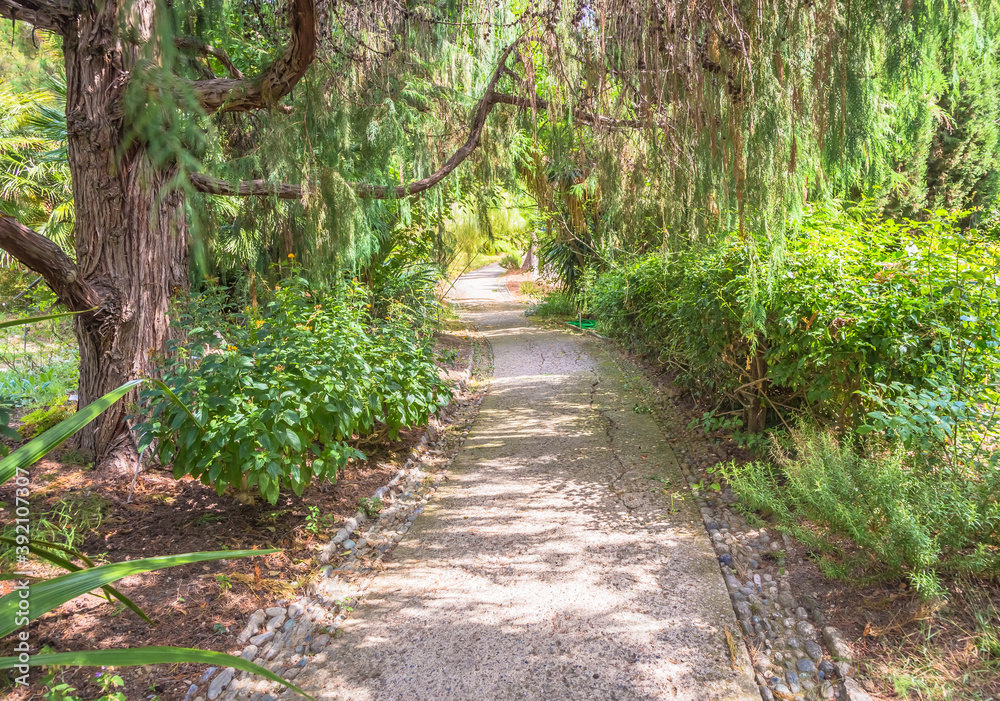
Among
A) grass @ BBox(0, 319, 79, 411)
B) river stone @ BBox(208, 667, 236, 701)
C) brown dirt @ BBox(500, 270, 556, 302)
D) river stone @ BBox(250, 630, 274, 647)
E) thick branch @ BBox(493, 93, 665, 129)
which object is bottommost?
river stone @ BBox(250, 630, 274, 647)

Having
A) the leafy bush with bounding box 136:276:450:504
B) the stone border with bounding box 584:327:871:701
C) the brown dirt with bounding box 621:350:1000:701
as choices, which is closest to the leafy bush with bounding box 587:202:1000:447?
the brown dirt with bounding box 621:350:1000:701

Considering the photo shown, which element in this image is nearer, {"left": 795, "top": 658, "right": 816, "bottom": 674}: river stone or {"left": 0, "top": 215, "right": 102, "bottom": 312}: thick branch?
{"left": 795, "top": 658, "right": 816, "bottom": 674}: river stone

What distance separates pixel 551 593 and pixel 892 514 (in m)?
1.57

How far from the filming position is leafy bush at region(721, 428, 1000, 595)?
2.49 meters

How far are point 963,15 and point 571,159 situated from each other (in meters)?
2.78

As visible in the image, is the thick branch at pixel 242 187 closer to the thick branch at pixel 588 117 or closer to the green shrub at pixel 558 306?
the thick branch at pixel 588 117

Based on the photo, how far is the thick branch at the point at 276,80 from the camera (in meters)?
2.87

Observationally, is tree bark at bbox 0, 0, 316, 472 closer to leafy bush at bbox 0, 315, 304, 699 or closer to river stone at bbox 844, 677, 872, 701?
leafy bush at bbox 0, 315, 304, 699

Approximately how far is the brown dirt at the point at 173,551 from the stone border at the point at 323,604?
0.08 m

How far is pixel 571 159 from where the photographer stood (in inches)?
202

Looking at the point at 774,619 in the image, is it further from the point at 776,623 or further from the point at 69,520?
the point at 69,520

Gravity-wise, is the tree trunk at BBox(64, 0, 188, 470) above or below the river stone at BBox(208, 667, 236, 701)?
above

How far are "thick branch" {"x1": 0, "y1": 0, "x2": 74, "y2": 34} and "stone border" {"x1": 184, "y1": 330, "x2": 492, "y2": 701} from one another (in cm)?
357

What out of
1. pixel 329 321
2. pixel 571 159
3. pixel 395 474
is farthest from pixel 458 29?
pixel 395 474
